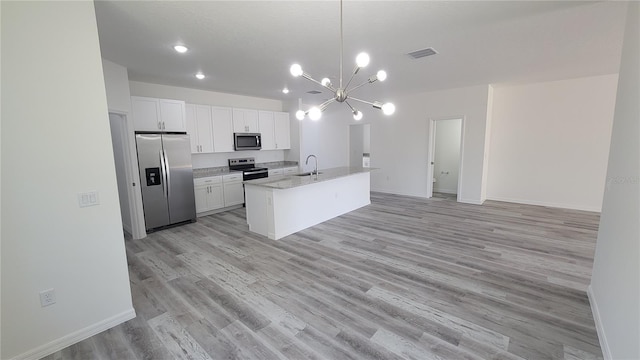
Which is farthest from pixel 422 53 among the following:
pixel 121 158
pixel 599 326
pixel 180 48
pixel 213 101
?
pixel 121 158

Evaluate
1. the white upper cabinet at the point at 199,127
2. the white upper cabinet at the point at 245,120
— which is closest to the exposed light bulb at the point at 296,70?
the white upper cabinet at the point at 199,127

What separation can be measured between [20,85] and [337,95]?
236 cm

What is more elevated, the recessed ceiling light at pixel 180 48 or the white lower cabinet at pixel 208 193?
the recessed ceiling light at pixel 180 48

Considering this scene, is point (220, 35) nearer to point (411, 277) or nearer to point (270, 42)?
point (270, 42)

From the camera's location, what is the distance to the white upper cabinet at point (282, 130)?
708cm

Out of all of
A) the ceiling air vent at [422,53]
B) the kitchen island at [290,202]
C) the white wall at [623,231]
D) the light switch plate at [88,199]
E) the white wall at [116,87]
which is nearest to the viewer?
the white wall at [623,231]

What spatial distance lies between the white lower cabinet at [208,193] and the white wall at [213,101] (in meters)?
0.72

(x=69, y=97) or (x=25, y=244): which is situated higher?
(x=69, y=97)

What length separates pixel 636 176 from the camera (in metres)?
1.64

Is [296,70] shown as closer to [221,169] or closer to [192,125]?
[192,125]

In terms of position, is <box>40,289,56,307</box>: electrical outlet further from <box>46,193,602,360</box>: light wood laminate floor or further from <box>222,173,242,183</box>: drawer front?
<box>222,173,242,183</box>: drawer front

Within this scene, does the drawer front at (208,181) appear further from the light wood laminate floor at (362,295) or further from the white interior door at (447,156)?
the white interior door at (447,156)

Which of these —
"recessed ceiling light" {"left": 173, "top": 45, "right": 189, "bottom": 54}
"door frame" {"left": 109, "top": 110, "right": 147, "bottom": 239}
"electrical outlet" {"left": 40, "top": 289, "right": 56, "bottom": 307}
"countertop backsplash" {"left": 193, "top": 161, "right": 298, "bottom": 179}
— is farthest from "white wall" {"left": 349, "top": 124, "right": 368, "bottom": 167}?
"electrical outlet" {"left": 40, "top": 289, "right": 56, "bottom": 307}

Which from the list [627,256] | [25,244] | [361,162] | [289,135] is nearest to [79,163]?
[25,244]
